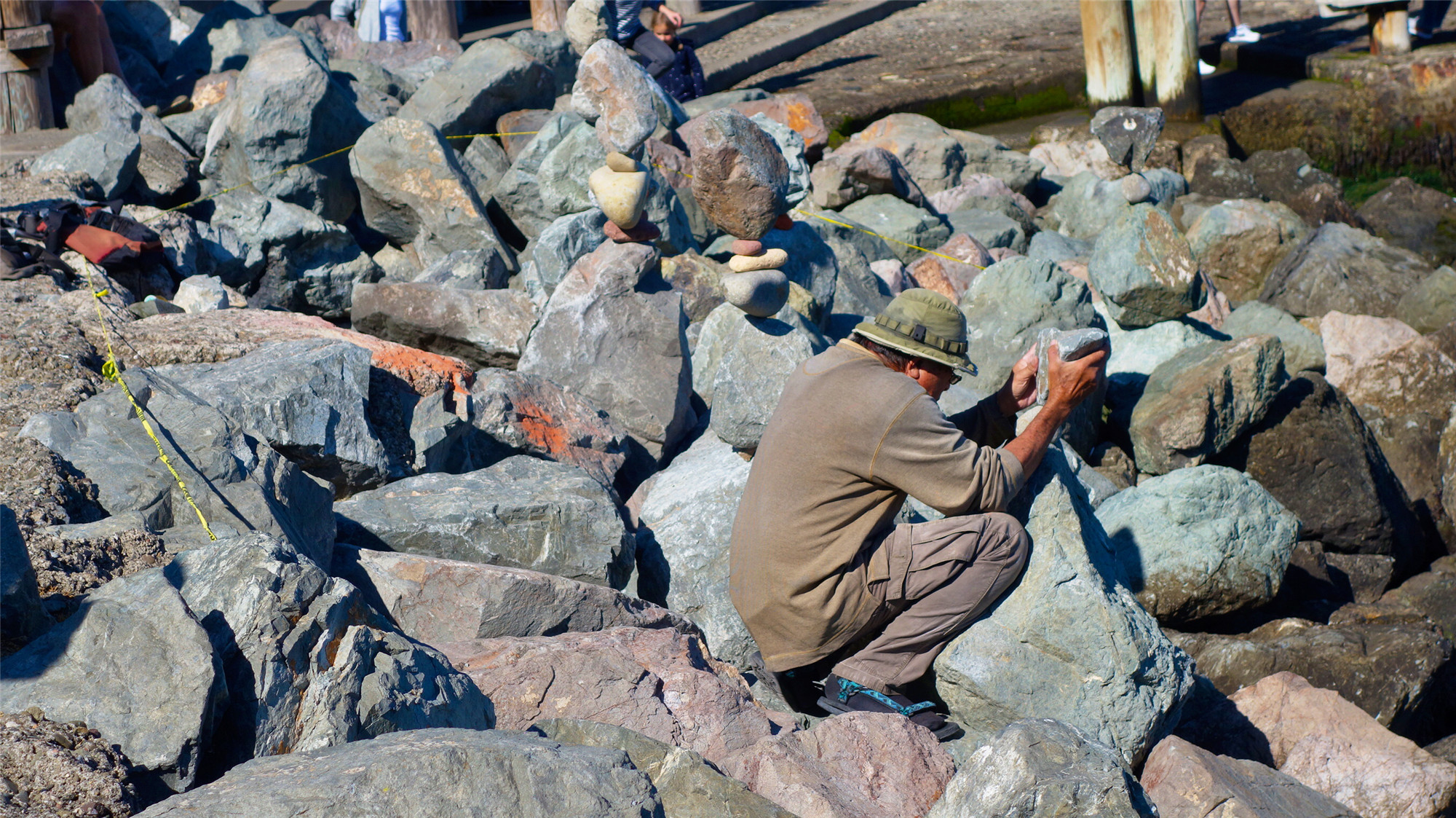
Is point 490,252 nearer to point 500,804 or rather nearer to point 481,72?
point 481,72

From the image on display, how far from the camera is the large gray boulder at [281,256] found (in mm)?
6254

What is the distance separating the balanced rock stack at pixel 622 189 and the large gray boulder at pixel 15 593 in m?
2.95

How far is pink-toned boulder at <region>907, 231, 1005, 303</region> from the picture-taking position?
22.3 feet

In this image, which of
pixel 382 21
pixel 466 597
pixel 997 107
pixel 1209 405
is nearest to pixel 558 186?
pixel 1209 405

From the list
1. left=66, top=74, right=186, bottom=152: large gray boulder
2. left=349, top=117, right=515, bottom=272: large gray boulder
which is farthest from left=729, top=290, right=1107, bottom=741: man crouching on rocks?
left=66, top=74, right=186, bottom=152: large gray boulder

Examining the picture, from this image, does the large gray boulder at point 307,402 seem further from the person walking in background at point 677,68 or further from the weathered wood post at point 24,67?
the person walking in background at point 677,68

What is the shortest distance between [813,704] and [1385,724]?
202cm

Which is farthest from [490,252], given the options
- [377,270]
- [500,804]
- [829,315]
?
[500,804]

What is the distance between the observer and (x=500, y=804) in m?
2.13

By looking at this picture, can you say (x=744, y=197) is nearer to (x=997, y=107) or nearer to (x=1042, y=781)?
(x=1042, y=781)

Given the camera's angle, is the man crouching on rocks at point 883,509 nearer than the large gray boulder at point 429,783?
No

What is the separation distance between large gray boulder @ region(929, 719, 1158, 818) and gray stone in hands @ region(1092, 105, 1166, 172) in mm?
6306

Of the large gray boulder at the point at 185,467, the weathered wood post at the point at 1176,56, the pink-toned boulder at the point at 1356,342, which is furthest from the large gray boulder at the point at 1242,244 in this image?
the large gray boulder at the point at 185,467

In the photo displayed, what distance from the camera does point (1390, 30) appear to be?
37.3 ft
